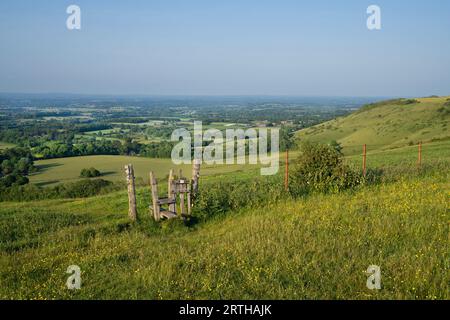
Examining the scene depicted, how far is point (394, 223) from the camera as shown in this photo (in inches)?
356

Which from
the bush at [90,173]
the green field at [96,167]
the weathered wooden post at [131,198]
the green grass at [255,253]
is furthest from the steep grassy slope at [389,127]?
the weathered wooden post at [131,198]

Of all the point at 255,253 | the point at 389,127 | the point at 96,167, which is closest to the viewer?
the point at 255,253

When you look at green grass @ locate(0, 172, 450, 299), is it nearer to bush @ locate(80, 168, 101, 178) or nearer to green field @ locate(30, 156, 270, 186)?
green field @ locate(30, 156, 270, 186)

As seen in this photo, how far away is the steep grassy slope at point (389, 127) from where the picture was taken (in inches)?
2237

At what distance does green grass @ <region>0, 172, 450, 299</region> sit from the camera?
611 cm

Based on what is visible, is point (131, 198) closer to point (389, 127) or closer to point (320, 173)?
point (320, 173)

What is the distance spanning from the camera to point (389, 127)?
69.6m

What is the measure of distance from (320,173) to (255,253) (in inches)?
283

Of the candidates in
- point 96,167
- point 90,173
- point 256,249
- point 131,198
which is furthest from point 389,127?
point 256,249

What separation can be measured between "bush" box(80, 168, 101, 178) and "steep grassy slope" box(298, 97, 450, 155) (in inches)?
1295

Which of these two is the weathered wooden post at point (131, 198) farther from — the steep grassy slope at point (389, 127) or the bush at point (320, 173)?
the steep grassy slope at point (389, 127)

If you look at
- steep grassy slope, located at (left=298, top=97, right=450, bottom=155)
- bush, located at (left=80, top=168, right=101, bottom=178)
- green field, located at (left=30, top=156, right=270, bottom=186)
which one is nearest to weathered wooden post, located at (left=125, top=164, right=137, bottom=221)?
green field, located at (left=30, top=156, right=270, bottom=186)
